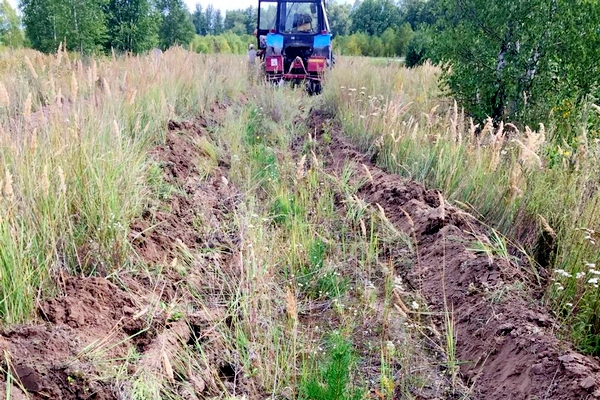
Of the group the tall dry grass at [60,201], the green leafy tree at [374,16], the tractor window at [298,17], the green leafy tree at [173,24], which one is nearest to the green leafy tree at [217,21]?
the green leafy tree at [374,16]

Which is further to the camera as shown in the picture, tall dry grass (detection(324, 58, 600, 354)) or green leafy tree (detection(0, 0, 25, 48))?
green leafy tree (detection(0, 0, 25, 48))

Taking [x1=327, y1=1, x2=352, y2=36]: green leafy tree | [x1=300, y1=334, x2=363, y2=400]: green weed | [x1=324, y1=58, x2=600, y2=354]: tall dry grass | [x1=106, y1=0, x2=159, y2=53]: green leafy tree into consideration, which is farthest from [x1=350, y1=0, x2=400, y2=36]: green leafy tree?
[x1=300, y1=334, x2=363, y2=400]: green weed

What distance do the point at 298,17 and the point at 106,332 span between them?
38.2 ft

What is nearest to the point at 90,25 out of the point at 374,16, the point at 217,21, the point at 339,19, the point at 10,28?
the point at 10,28

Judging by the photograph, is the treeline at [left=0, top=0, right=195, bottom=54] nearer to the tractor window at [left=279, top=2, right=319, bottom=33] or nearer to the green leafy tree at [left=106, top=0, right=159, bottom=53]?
the green leafy tree at [left=106, top=0, right=159, bottom=53]

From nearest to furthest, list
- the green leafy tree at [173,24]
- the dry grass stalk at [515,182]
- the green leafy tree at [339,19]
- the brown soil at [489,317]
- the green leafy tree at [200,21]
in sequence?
the brown soil at [489,317] → the dry grass stalk at [515,182] → the green leafy tree at [173,24] → the green leafy tree at [339,19] → the green leafy tree at [200,21]

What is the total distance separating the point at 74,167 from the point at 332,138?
4658 mm

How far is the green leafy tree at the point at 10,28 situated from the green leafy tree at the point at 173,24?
5967 millimetres

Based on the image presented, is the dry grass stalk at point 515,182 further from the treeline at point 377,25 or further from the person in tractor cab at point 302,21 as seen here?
the treeline at point 377,25

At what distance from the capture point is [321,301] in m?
3.47

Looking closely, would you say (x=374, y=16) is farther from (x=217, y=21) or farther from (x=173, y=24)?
(x=217, y=21)

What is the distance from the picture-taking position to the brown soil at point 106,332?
2.02 m

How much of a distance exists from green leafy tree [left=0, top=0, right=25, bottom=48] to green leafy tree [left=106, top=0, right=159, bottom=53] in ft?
10.6

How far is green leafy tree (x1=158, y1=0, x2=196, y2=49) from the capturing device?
22.7m
